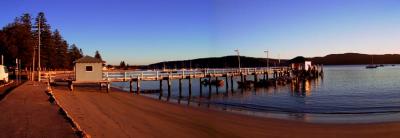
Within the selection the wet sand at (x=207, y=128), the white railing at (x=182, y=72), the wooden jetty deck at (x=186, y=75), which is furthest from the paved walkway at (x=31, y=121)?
the white railing at (x=182, y=72)

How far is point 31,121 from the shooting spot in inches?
463

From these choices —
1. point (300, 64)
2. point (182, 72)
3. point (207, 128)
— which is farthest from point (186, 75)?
point (300, 64)

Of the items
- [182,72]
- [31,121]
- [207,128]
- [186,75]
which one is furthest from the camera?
[182,72]

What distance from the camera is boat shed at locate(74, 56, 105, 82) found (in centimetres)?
2933

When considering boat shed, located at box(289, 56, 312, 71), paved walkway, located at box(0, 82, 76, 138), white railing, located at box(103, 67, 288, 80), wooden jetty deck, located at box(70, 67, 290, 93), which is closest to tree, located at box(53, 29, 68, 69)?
white railing, located at box(103, 67, 288, 80)

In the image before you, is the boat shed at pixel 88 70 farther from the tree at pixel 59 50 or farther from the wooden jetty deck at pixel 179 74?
the tree at pixel 59 50

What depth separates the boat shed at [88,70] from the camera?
29328 mm

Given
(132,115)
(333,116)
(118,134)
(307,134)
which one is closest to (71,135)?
(118,134)

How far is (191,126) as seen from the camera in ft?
44.7

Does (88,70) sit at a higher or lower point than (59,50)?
lower

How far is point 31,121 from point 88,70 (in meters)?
18.3

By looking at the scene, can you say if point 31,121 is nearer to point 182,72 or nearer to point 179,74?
point 182,72

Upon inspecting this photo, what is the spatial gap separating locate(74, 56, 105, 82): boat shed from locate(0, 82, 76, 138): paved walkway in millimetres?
12284

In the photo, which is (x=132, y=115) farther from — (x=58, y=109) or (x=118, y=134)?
(x=118, y=134)
